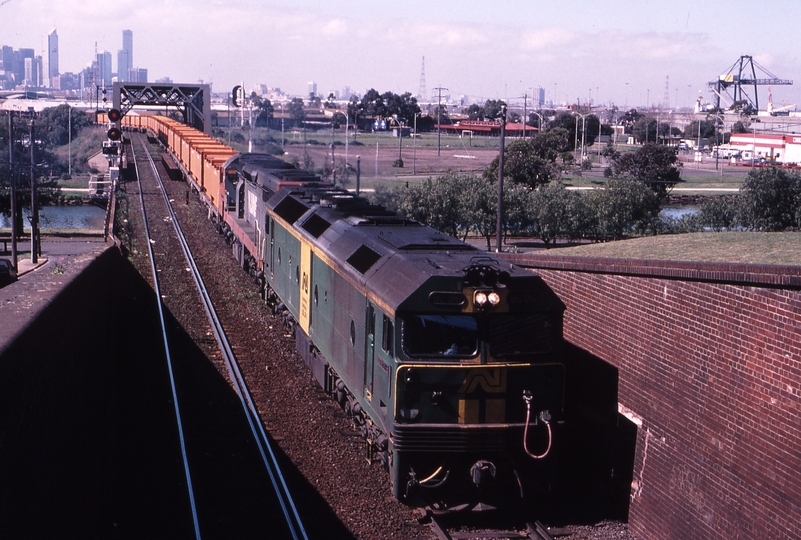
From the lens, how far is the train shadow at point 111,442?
7145 mm

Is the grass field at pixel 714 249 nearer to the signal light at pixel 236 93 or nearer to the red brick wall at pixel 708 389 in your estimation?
the red brick wall at pixel 708 389

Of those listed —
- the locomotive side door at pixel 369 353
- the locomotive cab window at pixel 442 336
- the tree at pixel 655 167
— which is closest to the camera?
the locomotive cab window at pixel 442 336

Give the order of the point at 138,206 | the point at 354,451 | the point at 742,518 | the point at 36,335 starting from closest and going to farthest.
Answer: the point at 36,335 < the point at 742,518 < the point at 354,451 < the point at 138,206

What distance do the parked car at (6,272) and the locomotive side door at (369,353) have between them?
21.9 m

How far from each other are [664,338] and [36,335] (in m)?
7.72

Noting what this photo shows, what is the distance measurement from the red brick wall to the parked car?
2402 centimetres

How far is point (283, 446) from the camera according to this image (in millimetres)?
13094

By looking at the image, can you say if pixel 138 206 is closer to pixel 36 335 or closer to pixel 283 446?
pixel 283 446

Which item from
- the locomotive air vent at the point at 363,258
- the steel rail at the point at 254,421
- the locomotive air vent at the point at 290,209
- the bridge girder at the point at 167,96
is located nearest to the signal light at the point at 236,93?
the bridge girder at the point at 167,96

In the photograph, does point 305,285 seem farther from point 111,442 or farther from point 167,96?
point 167,96

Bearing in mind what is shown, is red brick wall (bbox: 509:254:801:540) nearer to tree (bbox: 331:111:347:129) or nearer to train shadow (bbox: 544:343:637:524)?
train shadow (bbox: 544:343:637:524)

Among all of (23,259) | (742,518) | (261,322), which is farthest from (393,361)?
(23,259)

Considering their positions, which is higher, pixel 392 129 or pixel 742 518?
pixel 392 129

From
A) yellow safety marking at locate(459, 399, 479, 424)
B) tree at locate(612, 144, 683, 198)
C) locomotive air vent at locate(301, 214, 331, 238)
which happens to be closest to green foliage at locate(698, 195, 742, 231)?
tree at locate(612, 144, 683, 198)
